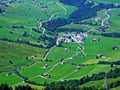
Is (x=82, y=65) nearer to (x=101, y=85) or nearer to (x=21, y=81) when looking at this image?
(x=21, y=81)

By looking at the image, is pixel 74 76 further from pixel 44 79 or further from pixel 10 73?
pixel 10 73

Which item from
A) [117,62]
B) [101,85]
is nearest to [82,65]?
[117,62]

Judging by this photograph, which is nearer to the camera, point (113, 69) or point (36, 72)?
point (113, 69)

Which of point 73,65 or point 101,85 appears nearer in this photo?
point 101,85

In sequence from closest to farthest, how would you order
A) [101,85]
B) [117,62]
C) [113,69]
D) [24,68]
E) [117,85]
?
[117,85] < [101,85] < [113,69] < [117,62] < [24,68]

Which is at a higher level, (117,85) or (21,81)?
(117,85)

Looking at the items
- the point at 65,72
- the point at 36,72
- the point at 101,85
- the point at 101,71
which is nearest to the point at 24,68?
the point at 36,72

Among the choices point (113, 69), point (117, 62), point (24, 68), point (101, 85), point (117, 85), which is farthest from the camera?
point (24, 68)

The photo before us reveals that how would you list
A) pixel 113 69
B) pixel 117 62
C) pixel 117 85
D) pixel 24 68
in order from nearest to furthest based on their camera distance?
pixel 117 85, pixel 113 69, pixel 117 62, pixel 24 68

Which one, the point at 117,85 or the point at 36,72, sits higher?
the point at 117,85
